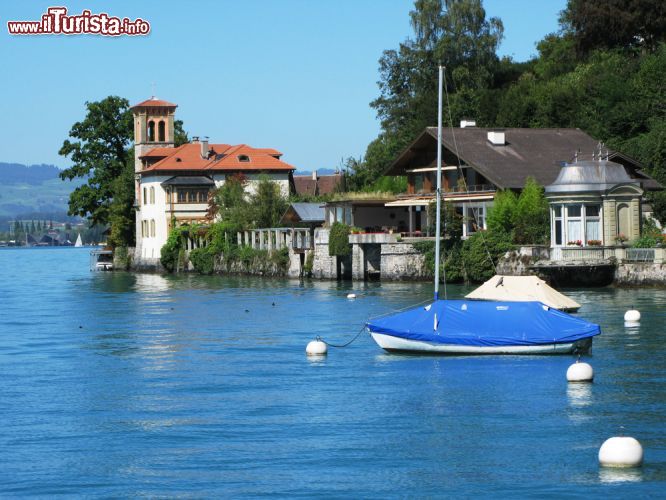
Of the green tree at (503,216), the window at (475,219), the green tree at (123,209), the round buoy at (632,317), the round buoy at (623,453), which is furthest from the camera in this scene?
the green tree at (123,209)

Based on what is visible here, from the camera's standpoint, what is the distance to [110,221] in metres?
130

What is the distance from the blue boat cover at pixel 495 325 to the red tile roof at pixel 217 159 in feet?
256

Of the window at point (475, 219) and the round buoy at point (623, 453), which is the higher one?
the window at point (475, 219)

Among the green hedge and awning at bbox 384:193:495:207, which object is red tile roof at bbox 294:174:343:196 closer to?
awning at bbox 384:193:495:207

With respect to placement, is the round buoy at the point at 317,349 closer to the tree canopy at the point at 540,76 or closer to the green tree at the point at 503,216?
the green tree at the point at 503,216

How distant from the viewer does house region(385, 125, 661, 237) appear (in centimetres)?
8494

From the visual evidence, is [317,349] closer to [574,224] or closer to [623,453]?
[623,453]

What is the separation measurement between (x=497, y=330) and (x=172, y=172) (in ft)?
263

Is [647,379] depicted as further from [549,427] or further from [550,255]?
[550,255]

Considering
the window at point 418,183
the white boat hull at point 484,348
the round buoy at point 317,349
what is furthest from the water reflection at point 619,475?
the window at point 418,183

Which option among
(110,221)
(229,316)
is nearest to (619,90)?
(229,316)

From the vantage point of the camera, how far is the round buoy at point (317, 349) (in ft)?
147

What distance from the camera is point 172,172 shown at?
392 ft

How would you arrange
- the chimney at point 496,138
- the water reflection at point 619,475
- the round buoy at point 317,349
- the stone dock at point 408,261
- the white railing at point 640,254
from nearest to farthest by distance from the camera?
the water reflection at point 619,475 → the round buoy at point 317,349 → the white railing at point 640,254 → the stone dock at point 408,261 → the chimney at point 496,138
